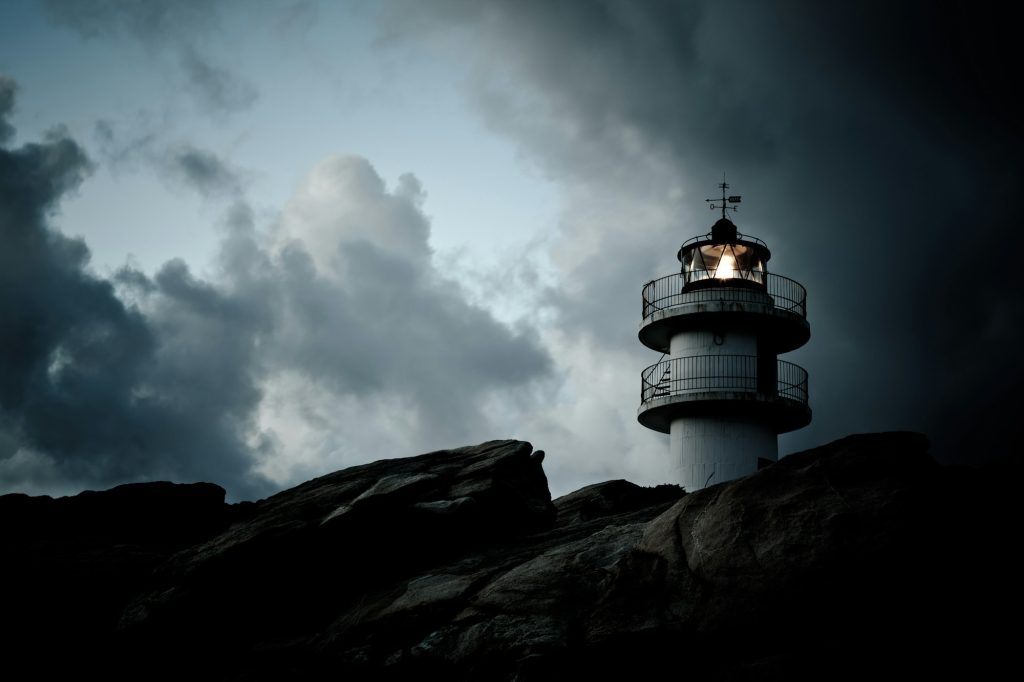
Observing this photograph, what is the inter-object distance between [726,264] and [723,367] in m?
4.10

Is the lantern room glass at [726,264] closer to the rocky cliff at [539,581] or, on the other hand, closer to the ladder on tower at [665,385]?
the ladder on tower at [665,385]

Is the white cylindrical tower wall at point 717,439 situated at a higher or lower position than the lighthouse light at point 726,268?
lower

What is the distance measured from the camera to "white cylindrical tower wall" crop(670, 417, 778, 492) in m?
30.3

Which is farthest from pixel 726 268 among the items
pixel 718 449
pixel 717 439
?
pixel 718 449

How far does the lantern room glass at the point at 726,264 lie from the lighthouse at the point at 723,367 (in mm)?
36

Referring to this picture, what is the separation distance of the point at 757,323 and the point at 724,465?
514 cm

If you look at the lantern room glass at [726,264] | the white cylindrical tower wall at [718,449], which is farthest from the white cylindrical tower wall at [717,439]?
the lantern room glass at [726,264]

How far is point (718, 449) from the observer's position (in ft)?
100

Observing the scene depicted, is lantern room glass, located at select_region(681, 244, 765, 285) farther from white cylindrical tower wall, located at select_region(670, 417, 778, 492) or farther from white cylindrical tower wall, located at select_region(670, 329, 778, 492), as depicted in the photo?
white cylindrical tower wall, located at select_region(670, 417, 778, 492)

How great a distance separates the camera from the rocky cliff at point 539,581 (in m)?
10.4

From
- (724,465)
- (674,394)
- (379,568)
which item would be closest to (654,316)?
(674,394)

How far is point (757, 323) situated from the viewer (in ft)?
103

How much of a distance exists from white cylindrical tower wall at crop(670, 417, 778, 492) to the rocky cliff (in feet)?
36.4

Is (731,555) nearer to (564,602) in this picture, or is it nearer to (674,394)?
(564,602)
